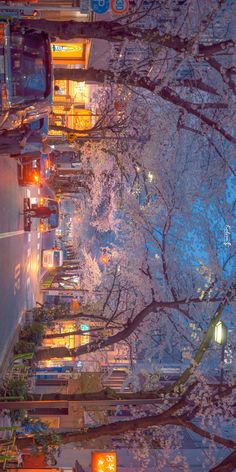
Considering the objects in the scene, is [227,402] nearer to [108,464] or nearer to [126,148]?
[108,464]

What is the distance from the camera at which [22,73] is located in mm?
10023

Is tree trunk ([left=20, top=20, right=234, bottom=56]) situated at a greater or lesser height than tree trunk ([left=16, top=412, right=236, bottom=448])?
greater

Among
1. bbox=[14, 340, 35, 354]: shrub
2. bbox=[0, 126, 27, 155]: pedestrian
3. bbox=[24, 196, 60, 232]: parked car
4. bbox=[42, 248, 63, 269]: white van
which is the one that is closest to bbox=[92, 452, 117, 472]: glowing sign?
bbox=[14, 340, 35, 354]: shrub

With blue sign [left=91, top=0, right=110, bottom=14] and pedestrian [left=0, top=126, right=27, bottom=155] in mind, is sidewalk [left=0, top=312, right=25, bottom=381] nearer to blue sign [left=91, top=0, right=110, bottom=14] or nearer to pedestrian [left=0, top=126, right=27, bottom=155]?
pedestrian [left=0, top=126, right=27, bottom=155]

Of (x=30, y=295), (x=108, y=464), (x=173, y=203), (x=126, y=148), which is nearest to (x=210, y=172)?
(x=173, y=203)

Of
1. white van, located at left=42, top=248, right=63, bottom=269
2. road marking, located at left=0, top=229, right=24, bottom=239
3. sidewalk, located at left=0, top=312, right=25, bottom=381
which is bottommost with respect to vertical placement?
white van, located at left=42, top=248, right=63, bottom=269

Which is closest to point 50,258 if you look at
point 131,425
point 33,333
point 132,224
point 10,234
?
point 132,224

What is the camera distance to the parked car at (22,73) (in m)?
9.62

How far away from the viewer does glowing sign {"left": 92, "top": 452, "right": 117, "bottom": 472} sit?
525 inches

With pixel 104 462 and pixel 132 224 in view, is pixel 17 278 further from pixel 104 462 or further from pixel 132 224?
pixel 132 224

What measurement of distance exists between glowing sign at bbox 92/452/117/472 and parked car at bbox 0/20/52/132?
368 inches

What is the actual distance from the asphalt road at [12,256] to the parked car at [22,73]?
7.91 feet

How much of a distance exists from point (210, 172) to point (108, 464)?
9816 mm

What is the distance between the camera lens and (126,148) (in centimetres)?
2239
